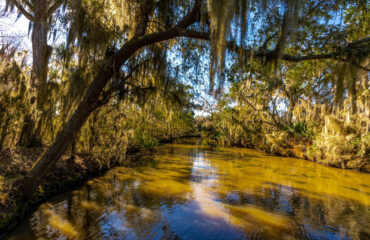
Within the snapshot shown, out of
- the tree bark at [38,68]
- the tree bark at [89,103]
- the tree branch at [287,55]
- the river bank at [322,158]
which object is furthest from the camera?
the river bank at [322,158]

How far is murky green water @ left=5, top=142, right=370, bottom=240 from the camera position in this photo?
311cm

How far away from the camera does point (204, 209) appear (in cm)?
399

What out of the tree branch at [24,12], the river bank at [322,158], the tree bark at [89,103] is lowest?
the river bank at [322,158]

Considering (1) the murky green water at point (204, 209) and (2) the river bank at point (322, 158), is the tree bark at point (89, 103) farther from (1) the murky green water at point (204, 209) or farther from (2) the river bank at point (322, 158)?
(2) the river bank at point (322, 158)

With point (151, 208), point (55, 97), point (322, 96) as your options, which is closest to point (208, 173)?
point (151, 208)

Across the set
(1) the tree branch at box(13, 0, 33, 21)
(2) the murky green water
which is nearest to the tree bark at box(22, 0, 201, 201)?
(2) the murky green water

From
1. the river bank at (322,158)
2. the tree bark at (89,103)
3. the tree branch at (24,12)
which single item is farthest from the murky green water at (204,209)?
the tree branch at (24,12)

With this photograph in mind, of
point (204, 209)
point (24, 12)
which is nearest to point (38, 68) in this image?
point (24, 12)

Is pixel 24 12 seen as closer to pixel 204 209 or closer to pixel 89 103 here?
pixel 89 103

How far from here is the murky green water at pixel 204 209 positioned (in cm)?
311

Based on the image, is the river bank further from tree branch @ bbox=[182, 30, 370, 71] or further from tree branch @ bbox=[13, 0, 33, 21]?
tree branch @ bbox=[13, 0, 33, 21]

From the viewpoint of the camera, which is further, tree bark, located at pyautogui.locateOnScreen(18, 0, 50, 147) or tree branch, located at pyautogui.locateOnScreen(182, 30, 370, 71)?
tree bark, located at pyautogui.locateOnScreen(18, 0, 50, 147)

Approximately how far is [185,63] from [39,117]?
4.16 meters

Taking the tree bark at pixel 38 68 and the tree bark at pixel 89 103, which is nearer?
the tree bark at pixel 89 103
